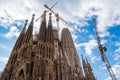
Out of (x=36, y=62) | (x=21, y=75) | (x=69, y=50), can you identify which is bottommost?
(x=21, y=75)

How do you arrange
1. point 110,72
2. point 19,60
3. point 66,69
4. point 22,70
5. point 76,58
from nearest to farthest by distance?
1. point 110,72
2. point 22,70
3. point 19,60
4. point 66,69
5. point 76,58

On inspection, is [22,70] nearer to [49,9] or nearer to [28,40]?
[28,40]

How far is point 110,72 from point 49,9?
64637mm

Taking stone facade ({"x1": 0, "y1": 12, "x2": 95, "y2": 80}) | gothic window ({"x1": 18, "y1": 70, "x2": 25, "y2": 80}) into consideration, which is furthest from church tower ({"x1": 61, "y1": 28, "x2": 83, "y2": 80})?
gothic window ({"x1": 18, "y1": 70, "x2": 25, "y2": 80})

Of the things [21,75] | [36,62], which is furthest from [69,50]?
[21,75]

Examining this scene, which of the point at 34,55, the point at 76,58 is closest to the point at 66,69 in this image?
the point at 34,55

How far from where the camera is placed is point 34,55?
50.2 meters

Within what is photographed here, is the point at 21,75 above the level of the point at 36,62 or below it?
below

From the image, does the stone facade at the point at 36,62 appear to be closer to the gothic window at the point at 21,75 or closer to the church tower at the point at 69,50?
the gothic window at the point at 21,75

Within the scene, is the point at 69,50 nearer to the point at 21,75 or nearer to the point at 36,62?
the point at 36,62

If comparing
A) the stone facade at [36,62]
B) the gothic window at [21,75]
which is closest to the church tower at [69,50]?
the stone facade at [36,62]

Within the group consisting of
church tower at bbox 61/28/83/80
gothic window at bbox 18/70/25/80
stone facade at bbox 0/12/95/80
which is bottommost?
gothic window at bbox 18/70/25/80

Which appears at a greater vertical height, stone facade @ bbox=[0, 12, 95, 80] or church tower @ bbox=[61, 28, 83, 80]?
church tower @ bbox=[61, 28, 83, 80]

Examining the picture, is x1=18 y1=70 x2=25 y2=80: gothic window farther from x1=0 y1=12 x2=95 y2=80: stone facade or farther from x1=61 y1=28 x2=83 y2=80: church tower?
x1=61 y1=28 x2=83 y2=80: church tower
